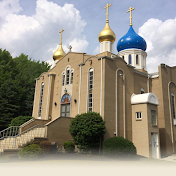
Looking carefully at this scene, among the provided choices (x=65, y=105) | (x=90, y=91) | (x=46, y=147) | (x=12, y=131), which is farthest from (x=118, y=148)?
(x=12, y=131)

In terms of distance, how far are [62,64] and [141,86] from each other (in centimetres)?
897

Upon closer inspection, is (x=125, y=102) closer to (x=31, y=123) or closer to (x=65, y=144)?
(x=65, y=144)

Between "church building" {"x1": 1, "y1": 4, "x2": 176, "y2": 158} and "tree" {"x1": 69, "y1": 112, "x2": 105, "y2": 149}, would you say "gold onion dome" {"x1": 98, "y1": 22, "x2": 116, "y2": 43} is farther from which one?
"tree" {"x1": 69, "y1": 112, "x2": 105, "y2": 149}

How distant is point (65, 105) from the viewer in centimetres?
2042

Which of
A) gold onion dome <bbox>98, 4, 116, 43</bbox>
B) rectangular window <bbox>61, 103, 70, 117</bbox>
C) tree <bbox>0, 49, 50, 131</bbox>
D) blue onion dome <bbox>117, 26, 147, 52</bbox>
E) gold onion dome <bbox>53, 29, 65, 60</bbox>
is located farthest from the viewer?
gold onion dome <bbox>53, 29, 65, 60</bbox>

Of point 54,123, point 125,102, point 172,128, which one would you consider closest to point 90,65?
point 125,102

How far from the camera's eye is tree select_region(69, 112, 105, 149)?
14914mm

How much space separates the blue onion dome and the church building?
4.46m

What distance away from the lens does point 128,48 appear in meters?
26.6

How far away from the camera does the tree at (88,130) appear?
48.9 feet

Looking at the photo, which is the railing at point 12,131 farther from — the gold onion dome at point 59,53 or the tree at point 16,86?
the gold onion dome at point 59,53

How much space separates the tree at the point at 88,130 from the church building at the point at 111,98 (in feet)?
3.18

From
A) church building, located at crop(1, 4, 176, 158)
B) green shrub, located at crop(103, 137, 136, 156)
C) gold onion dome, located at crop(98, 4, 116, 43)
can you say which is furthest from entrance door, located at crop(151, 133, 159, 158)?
gold onion dome, located at crop(98, 4, 116, 43)

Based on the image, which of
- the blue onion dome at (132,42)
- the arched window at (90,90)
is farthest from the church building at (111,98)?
the blue onion dome at (132,42)
